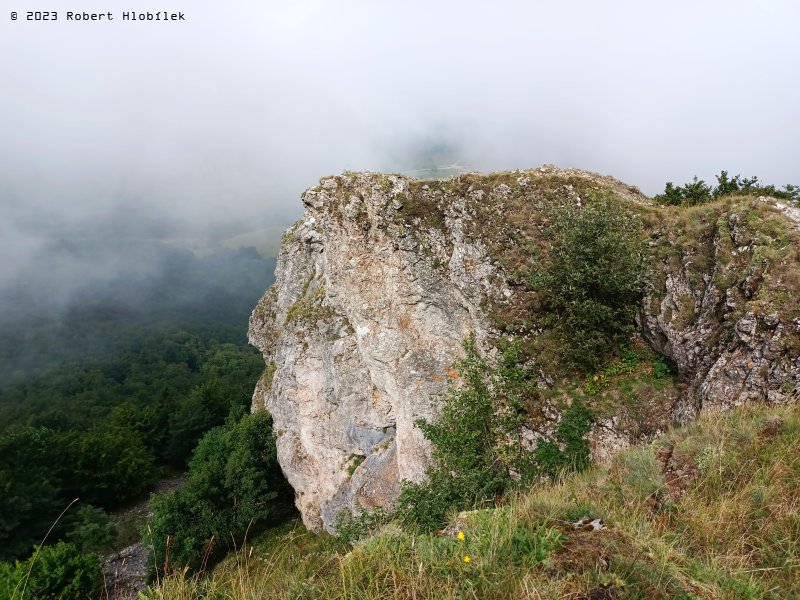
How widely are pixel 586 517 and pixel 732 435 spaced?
393 cm

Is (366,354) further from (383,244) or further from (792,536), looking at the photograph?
(792,536)

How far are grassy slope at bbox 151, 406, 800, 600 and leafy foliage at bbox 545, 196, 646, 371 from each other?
7120 millimetres

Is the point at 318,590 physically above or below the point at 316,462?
above

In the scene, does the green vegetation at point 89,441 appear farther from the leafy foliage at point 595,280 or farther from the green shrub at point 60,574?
the leafy foliage at point 595,280

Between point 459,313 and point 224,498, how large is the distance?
844 inches

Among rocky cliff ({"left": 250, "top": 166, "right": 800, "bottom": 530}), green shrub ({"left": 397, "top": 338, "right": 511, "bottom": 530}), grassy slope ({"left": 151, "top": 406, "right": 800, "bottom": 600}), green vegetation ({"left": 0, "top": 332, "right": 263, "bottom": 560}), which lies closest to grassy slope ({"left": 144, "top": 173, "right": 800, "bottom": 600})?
grassy slope ({"left": 151, "top": 406, "right": 800, "bottom": 600})

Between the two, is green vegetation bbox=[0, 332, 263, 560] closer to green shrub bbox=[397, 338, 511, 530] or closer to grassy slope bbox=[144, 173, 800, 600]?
green shrub bbox=[397, 338, 511, 530]

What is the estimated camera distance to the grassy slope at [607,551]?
3.61 m

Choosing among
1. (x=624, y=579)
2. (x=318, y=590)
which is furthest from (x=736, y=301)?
(x=318, y=590)

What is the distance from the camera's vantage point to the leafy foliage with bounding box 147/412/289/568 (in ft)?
80.9

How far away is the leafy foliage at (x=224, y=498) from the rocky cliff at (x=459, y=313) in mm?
2859

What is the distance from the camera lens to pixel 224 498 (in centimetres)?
2723

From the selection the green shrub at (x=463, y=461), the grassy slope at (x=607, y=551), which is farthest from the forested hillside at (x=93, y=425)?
the grassy slope at (x=607, y=551)

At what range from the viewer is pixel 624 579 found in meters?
3.60
